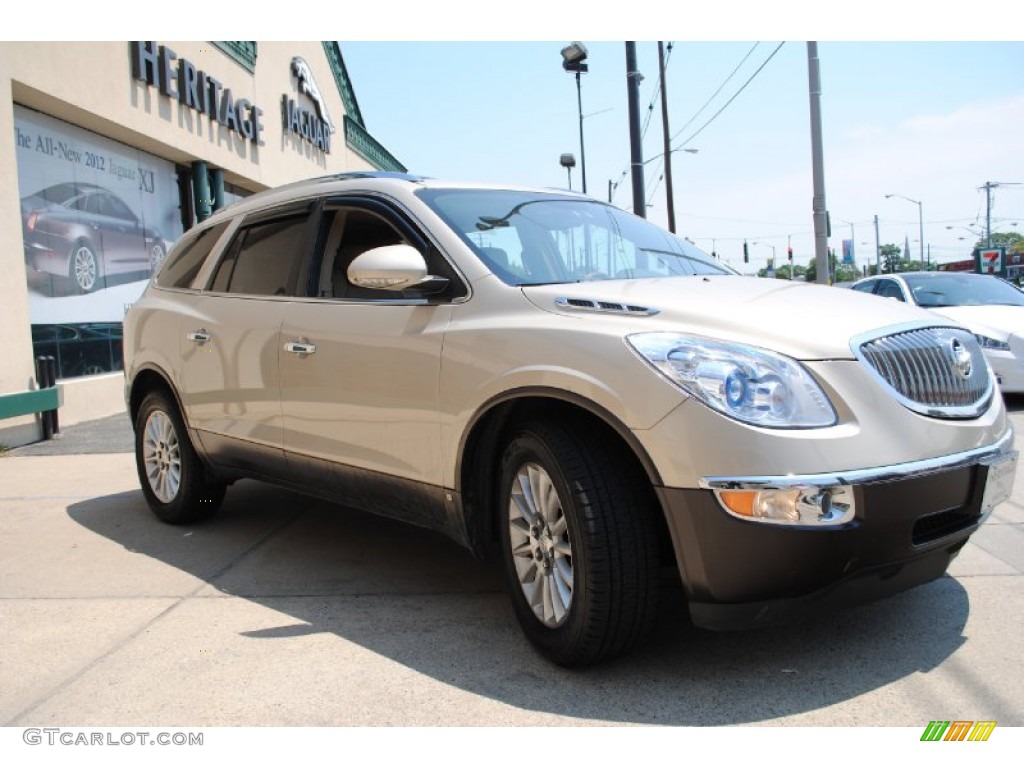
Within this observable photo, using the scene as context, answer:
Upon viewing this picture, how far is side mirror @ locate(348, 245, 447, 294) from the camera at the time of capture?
11.2 ft

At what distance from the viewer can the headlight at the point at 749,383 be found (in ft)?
8.64

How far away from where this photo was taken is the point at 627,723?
106 inches

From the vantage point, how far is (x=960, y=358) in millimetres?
3150

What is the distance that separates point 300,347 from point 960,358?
2744 mm

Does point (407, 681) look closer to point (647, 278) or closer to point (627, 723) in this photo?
point (627, 723)

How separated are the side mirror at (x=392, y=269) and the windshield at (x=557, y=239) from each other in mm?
278

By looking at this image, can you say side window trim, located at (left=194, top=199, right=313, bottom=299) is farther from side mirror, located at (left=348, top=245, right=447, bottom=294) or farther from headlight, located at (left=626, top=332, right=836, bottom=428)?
headlight, located at (left=626, top=332, right=836, bottom=428)

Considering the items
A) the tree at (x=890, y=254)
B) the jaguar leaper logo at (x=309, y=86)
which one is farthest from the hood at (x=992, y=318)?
the tree at (x=890, y=254)

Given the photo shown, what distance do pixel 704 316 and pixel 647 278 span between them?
0.84 metres

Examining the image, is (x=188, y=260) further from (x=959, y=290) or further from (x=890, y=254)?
(x=890, y=254)

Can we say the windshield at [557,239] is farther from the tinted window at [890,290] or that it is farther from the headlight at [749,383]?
the tinted window at [890,290]

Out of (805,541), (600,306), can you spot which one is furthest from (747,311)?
(805,541)

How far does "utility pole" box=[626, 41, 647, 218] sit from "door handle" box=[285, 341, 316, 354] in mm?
9049
